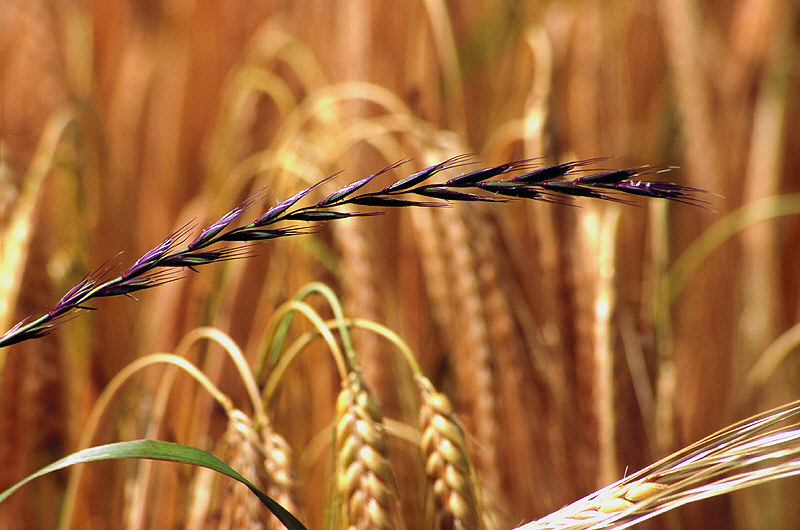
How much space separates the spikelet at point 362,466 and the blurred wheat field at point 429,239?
47 mm

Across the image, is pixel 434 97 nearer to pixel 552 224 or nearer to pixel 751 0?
pixel 552 224

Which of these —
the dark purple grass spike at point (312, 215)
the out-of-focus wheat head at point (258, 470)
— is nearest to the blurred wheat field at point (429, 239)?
the out-of-focus wheat head at point (258, 470)

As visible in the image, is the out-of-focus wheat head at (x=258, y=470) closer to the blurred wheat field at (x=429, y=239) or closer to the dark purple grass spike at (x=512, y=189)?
the blurred wheat field at (x=429, y=239)

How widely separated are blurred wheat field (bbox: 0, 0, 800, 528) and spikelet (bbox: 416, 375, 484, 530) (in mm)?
51

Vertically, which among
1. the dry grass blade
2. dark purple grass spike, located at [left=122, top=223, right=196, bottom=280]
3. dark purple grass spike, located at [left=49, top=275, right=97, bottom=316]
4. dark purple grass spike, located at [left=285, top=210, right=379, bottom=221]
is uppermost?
dark purple grass spike, located at [left=285, top=210, right=379, bottom=221]

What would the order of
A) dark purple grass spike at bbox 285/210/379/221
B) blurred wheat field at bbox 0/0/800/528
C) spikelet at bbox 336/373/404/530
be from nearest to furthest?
dark purple grass spike at bbox 285/210/379/221
spikelet at bbox 336/373/404/530
blurred wheat field at bbox 0/0/800/528

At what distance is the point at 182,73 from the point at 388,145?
0.63 metres

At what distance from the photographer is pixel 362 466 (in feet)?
1.32

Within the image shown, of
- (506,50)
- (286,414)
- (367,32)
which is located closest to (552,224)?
(286,414)

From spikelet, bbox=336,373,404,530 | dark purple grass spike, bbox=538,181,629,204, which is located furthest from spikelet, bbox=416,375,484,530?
dark purple grass spike, bbox=538,181,629,204

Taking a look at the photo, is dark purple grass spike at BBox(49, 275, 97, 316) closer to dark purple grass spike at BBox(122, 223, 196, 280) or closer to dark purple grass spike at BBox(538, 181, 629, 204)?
dark purple grass spike at BBox(122, 223, 196, 280)

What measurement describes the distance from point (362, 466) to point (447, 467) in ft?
0.19

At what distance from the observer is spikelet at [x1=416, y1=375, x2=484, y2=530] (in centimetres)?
41

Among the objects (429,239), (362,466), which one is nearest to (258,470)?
(362,466)
